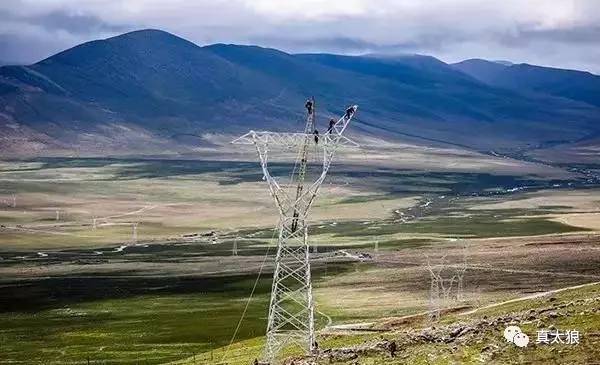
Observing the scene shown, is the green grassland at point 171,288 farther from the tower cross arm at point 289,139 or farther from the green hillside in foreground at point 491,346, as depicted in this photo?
the tower cross arm at point 289,139

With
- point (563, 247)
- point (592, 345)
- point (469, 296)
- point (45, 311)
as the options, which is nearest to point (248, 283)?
point (45, 311)

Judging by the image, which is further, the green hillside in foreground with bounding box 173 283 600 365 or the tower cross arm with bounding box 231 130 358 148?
the tower cross arm with bounding box 231 130 358 148

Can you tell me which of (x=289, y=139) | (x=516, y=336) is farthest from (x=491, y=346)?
(x=289, y=139)

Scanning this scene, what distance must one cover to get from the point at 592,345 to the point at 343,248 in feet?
391

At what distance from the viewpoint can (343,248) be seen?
157 metres

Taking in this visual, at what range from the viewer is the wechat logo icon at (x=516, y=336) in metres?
39.4

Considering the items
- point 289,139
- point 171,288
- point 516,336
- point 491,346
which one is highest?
point 289,139

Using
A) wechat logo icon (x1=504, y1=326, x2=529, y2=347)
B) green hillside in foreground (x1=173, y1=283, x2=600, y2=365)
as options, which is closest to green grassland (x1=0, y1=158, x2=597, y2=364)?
green hillside in foreground (x1=173, y1=283, x2=600, y2=365)

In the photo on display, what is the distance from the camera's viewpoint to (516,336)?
39.9 meters

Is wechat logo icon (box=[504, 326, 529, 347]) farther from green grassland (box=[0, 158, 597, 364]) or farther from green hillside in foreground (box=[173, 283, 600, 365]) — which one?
green grassland (box=[0, 158, 597, 364])

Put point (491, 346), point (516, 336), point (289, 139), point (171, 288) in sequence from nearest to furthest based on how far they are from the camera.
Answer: point (516, 336) → point (491, 346) → point (289, 139) → point (171, 288)

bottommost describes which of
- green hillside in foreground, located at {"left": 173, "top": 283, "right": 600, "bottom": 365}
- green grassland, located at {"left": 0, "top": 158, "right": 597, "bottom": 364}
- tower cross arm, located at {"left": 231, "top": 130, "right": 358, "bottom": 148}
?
green grassland, located at {"left": 0, "top": 158, "right": 597, "bottom": 364}

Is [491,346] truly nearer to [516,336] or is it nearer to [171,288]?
[516,336]

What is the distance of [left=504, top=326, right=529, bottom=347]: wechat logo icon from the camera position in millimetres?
39406
